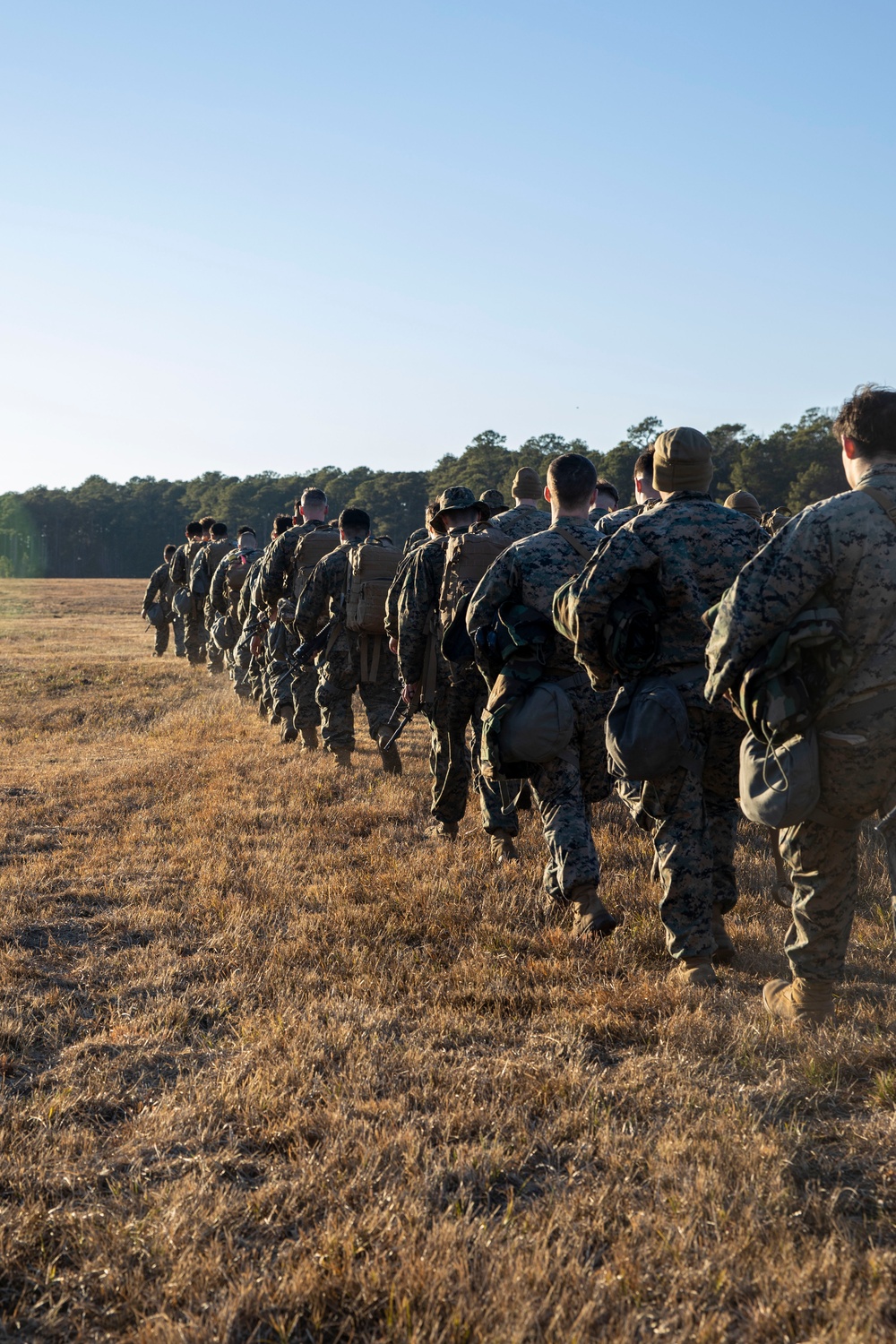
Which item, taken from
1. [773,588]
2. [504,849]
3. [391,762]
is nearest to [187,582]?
[391,762]

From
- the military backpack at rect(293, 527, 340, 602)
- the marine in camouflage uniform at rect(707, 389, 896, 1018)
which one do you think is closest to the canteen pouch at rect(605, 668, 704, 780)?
the marine in camouflage uniform at rect(707, 389, 896, 1018)

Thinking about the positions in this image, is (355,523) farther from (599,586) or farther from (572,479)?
(599,586)

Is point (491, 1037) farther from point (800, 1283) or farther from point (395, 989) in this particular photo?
point (800, 1283)

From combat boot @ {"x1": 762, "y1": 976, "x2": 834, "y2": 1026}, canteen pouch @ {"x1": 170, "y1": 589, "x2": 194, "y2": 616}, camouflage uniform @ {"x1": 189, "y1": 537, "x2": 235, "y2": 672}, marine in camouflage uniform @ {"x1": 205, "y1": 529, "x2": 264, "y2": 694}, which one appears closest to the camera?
combat boot @ {"x1": 762, "y1": 976, "x2": 834, "y2": 1026}

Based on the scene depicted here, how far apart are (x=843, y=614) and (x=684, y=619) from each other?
3.30 ft

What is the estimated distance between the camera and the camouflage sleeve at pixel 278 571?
11852 millimetres

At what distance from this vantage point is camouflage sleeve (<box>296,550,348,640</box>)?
1025 centimetres

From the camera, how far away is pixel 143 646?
25047 mm

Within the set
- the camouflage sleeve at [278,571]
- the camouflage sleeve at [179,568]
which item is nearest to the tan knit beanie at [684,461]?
the camouflage sleeve at [278,571]

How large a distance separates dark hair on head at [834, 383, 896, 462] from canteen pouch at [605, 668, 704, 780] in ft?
4.14

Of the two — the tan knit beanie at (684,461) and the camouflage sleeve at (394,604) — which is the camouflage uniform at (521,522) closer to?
the camouflage sleeve at (394,604)

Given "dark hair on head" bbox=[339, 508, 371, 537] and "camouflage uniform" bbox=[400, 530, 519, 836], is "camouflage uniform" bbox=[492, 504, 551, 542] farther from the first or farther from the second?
"dark hair on head" bbox=[339, 508, 371, 537]

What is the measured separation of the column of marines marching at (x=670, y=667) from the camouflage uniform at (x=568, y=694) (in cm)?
1

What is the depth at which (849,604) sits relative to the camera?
12.3 ft
